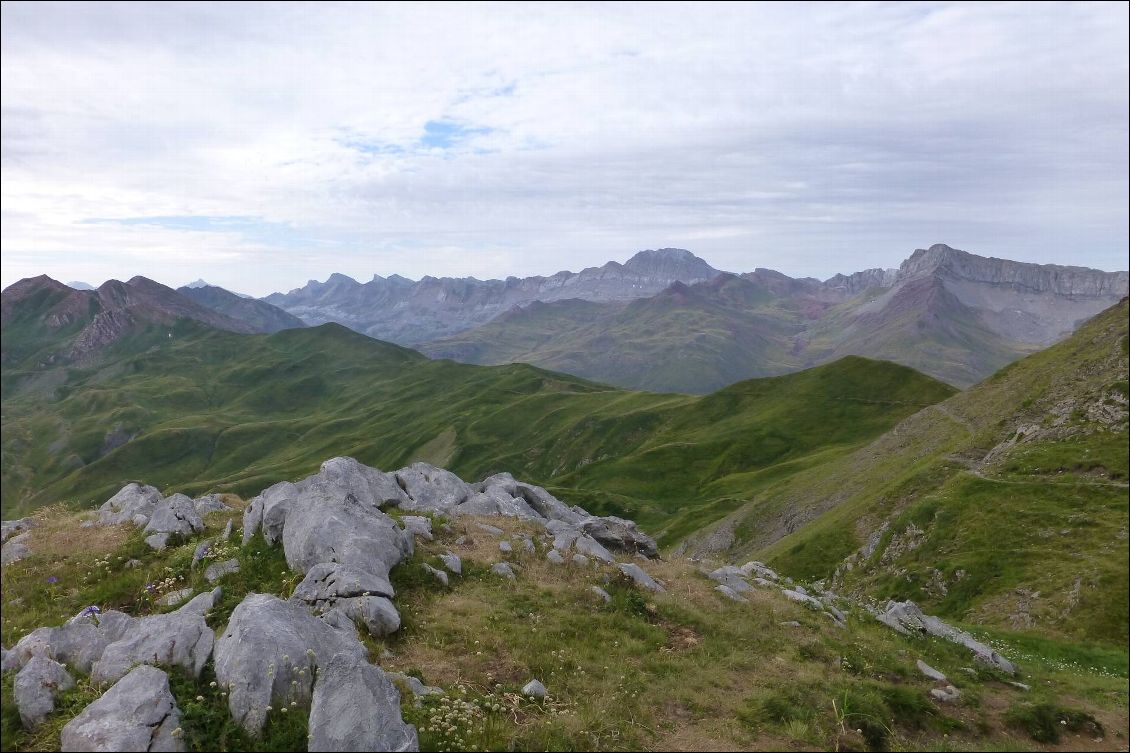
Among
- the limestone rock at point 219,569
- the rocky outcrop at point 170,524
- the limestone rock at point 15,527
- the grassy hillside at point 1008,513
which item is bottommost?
the grassy hillside at point 1008,513

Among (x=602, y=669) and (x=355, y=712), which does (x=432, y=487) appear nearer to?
(x=602, y=669)

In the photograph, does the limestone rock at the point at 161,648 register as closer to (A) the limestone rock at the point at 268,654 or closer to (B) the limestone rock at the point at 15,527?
(A) the limestone rock at the point at 268,654

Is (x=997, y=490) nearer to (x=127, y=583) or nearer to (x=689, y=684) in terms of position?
(x=689, y=684)

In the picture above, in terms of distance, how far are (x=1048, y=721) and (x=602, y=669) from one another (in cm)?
1506

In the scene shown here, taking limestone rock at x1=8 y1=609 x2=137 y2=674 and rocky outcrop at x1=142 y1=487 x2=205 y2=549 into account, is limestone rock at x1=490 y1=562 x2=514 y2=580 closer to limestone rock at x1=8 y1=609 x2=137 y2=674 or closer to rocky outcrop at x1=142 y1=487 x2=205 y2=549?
limestone rock at x1=8 y1=609 x2=137 y2=674

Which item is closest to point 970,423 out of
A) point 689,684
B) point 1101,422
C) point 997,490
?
point 1101,422

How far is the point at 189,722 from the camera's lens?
12.7 m

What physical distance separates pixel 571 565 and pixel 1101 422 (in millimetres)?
63859

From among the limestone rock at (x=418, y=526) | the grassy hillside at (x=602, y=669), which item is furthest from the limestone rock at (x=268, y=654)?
the limestone rock at (x=418, y=526)

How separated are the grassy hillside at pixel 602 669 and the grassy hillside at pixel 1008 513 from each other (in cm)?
1575

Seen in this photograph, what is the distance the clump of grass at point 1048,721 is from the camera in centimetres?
1951

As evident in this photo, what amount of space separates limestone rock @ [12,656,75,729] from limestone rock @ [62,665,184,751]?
3.87ft

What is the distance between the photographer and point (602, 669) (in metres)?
19.0

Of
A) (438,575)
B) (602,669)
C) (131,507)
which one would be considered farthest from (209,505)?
(602,669)
